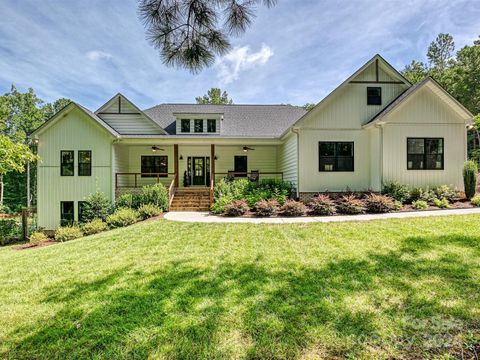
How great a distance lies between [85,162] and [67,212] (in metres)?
2.82

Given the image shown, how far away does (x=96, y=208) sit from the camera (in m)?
12.5

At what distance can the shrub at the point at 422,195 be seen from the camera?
1062 centimetres

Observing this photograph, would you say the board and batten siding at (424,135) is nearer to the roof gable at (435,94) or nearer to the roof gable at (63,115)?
the roof gable at (435,94)

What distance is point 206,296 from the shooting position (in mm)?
3434

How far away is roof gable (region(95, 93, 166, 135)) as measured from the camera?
15023 millimetres

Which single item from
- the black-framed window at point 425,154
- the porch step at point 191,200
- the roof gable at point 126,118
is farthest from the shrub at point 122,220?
the black-framed window at point 425,154

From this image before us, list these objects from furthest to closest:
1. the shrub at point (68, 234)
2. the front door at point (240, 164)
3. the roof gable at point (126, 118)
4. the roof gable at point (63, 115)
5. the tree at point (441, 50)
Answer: the tree at point (441, 50) → the front door at point (240, 164) → the roof gable at point (126, 118) → the roof gable at point (63, 115) → the shrub at point (68, 234)

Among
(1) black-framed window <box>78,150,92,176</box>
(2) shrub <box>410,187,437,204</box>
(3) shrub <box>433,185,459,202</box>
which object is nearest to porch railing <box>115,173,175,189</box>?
(1) black-framed window <box>78,150,92,176</box>

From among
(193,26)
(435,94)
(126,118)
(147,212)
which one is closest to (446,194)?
(435,94)

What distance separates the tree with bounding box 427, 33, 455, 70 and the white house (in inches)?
1130

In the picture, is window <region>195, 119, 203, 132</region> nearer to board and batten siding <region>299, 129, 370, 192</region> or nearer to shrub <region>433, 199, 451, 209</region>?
board and batten siding <region>299, 129, 370, 192</region>

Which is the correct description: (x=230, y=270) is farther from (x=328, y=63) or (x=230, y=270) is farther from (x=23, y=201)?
(x=23, y=201)

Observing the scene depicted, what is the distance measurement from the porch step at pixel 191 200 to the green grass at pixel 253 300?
21.3ft

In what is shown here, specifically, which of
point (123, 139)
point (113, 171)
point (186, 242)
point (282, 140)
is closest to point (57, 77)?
point (123, 139)
